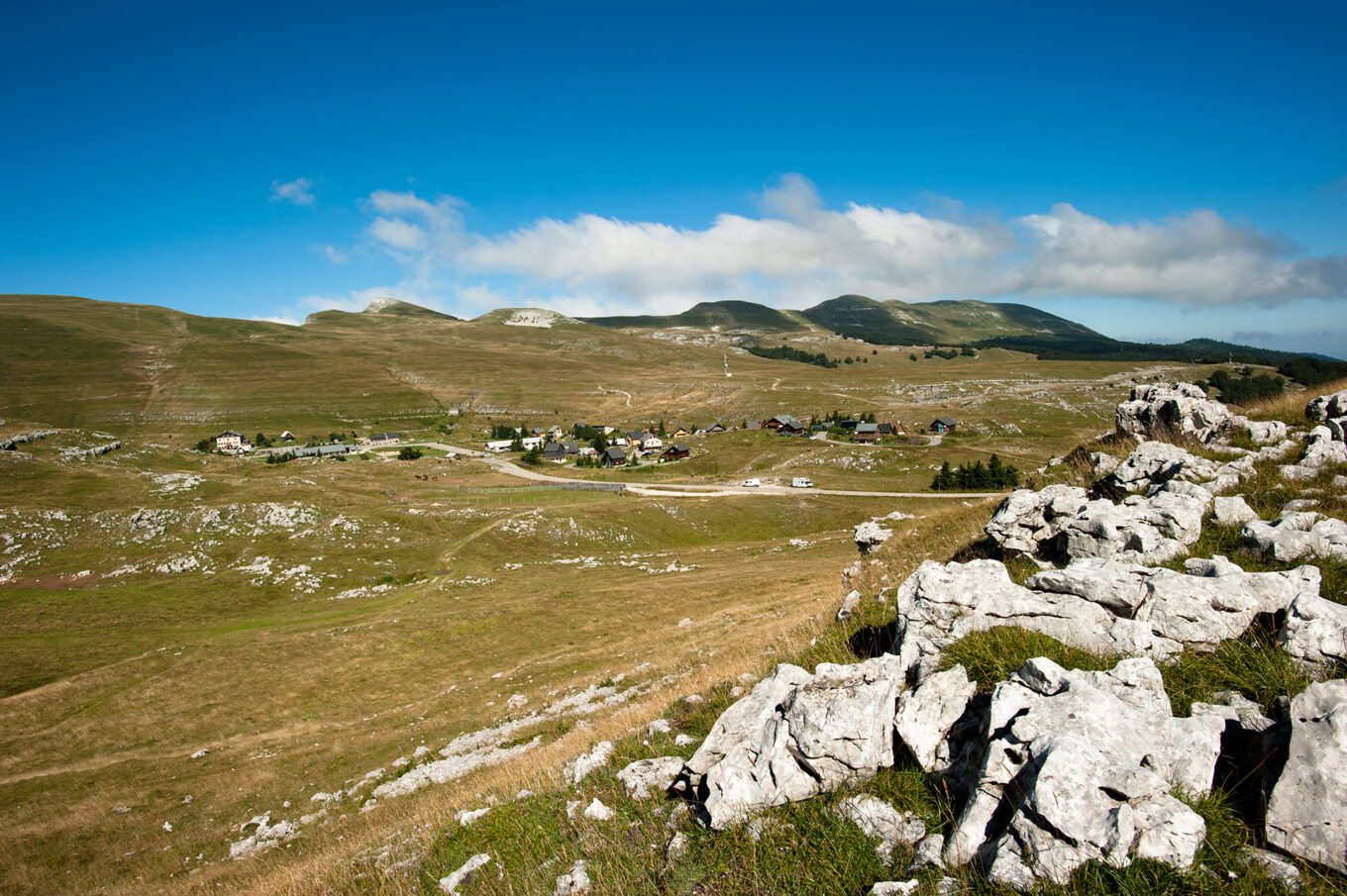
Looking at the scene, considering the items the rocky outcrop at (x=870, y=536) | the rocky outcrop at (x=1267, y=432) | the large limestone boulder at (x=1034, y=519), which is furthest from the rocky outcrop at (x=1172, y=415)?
the rocky outcrop at (x=870, y=536)

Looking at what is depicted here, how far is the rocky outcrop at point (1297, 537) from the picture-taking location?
11.0 meters

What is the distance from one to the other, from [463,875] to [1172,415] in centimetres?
2636

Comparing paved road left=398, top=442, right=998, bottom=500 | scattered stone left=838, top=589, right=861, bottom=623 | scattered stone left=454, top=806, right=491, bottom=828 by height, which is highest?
scattered stone left=838, top=589, right=861, bottom=623

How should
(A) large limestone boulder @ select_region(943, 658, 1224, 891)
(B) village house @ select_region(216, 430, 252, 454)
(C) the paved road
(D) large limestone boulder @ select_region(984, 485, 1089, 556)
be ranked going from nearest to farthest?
(A) large limestone boulder @ select_region(943, 658, 1224, 891), (D) large limestone boulder @ select_region(984, 485, 1089, 556), (C) the paved road, (B) village house @ select_region(216, 430, 252, 454)

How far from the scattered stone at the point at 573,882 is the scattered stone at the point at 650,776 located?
63.5 inches

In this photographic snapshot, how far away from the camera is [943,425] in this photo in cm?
17038

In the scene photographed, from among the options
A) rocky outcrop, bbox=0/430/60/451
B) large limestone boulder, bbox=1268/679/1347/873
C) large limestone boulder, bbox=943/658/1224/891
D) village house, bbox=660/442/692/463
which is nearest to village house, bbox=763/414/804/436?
village house, bbox=660/442/692/463

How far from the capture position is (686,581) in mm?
60438

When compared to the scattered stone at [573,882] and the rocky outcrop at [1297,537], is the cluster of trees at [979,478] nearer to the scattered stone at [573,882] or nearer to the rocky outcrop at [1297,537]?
the rocky outcrop at [1297,537]

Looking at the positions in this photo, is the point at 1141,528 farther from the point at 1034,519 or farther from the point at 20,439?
the point at 20,439

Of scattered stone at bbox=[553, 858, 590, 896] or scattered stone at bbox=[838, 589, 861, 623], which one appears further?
scattered stone at bbox=[838, 589, 861, 623]

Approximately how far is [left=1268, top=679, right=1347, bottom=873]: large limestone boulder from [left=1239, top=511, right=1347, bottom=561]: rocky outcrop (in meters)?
6.73

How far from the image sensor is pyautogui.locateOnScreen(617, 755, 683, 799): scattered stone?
1042 centimetres

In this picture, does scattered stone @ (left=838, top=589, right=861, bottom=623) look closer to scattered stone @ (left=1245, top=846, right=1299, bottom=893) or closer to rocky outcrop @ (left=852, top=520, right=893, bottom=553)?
scattered stone @ (left=1245, top=846, right=1299, bottom=893)
